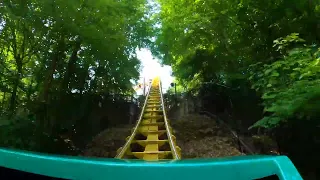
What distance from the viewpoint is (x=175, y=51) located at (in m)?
10.7

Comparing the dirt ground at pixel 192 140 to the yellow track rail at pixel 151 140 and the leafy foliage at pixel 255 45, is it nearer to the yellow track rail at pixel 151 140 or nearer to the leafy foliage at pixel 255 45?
the yellow track rail at pixel 151 140

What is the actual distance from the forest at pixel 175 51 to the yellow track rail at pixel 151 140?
1.54 m

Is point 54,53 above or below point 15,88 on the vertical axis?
above

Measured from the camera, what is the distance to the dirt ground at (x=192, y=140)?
7500 mm

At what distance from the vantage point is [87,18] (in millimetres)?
7441

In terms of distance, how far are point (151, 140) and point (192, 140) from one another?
190cm

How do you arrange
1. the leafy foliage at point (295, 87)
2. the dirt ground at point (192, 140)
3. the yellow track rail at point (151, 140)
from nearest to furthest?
the leafy foliage at point (295, 87)
the yellow track rail at point (151, 140)
the dirt ground at point (192, 140)

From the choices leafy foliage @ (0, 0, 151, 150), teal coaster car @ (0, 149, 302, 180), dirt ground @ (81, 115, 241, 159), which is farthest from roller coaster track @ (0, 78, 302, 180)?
dirt ground @ (81, 115, 241, 159)

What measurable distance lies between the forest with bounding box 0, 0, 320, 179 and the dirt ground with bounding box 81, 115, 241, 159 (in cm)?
72

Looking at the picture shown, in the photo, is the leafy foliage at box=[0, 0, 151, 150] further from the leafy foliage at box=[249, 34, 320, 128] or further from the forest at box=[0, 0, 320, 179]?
the leafy foliage at box=[249, 34, 320, 128]

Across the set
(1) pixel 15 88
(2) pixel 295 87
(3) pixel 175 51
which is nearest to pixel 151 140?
(1) pixel 15 88

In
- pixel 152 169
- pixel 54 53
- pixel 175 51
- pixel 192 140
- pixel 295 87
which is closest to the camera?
pixel 152 169

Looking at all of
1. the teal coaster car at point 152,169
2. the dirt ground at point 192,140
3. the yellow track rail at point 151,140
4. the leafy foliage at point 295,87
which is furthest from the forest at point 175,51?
the teal coaster car at point 152,169

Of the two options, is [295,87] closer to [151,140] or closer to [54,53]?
[151,140]
